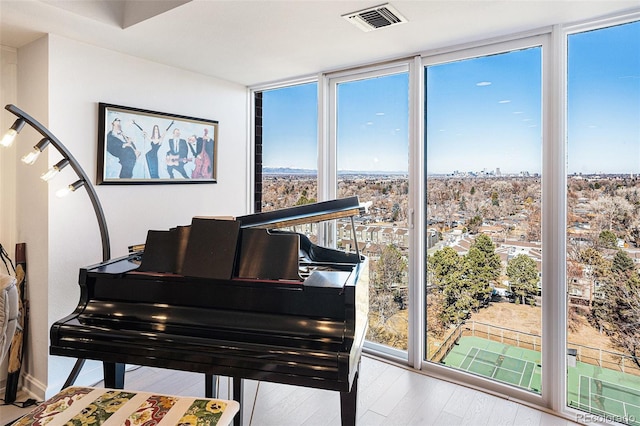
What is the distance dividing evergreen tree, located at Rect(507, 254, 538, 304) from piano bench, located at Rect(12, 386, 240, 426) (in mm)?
2071

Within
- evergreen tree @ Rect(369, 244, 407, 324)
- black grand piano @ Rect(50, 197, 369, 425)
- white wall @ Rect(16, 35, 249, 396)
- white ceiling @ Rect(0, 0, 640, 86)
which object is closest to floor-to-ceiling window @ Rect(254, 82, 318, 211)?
white ceiling @ Rect(0, 0, 640, 86)

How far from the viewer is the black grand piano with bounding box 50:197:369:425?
1671mm

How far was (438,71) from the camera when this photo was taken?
9.94 feet

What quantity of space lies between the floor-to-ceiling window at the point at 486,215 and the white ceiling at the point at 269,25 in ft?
1.08

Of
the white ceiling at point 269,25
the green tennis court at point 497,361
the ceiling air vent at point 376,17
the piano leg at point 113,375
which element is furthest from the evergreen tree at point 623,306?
the piano leg at point 113,375

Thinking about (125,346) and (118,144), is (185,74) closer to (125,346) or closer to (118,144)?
(118,144)

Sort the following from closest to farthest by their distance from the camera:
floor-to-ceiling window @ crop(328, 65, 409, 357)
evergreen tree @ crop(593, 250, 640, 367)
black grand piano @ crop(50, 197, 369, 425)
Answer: black grand piano @ crop(50, 197, 369, 425), evergreen tree @ crop(593, 250, 640, 367), floor-to-ceiling window @ crop(328, 65, 409, 357)

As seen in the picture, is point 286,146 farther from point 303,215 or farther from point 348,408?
point 348,408

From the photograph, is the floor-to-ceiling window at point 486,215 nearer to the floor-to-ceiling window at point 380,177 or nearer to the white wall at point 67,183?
the floor-to-ceiling window at point 380,177

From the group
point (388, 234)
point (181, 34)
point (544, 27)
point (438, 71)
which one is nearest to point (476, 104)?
point (438, 71)

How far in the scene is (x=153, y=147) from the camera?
3.23 metres

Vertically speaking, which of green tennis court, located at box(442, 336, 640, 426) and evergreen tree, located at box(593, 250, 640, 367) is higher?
evergreen tree, located at box(593, 250, 640, 367)

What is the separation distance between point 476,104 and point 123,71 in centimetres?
270

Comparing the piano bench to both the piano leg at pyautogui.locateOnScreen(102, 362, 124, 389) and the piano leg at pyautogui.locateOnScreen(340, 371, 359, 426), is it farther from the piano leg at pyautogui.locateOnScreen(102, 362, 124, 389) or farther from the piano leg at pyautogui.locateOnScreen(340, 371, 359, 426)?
the piano leg at pyautogui.locateOnScreen(340, 371, 359, 426)
